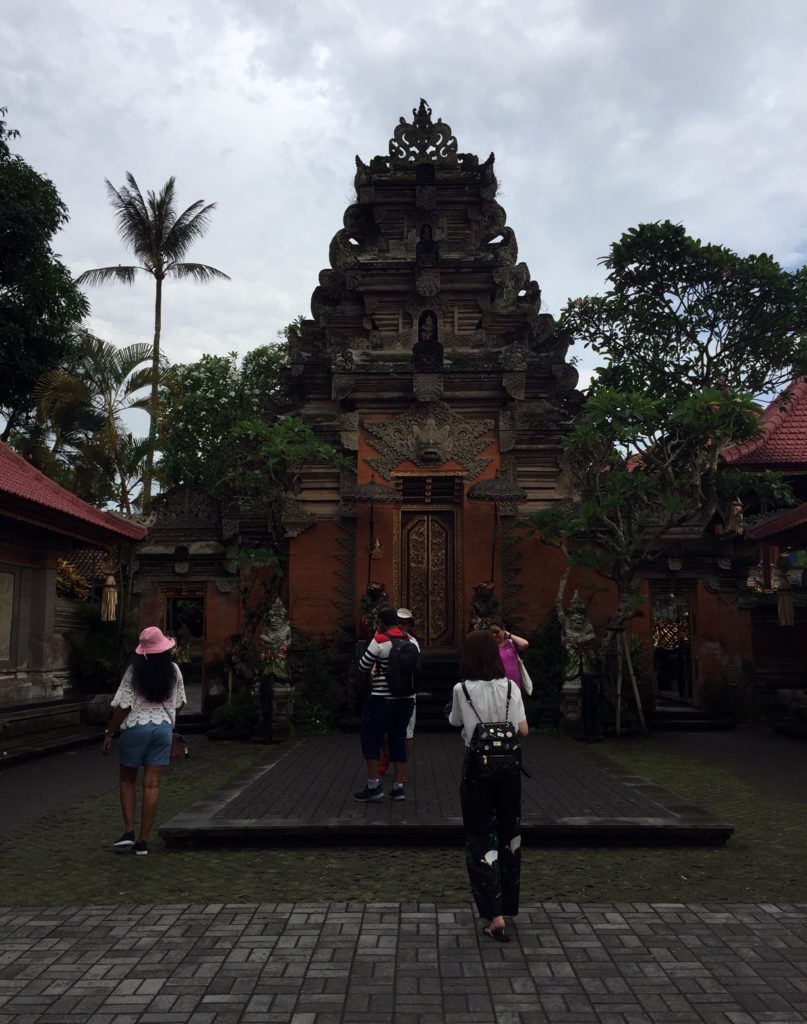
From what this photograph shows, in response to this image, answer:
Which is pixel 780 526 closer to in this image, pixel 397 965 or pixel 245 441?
pixel 245 441

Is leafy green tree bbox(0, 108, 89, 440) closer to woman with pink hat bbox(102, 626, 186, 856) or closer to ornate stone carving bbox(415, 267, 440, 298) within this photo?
ornate stone carving bbox(415, 267, 440, 298)

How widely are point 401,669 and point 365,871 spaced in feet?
6.91

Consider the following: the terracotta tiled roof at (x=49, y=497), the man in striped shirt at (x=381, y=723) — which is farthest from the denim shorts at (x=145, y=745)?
the terracotta tiled roof at (x=49, y=497)

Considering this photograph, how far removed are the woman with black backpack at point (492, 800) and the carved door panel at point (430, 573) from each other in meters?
10.7

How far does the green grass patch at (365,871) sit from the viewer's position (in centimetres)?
521

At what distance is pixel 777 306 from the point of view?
58.9 ft

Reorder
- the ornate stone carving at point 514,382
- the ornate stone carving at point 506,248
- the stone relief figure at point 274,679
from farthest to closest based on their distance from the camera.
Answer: the ornate stone carving at point 506,248, the ornate stone carving at point 514,382, the stone relief figure at point 274,679

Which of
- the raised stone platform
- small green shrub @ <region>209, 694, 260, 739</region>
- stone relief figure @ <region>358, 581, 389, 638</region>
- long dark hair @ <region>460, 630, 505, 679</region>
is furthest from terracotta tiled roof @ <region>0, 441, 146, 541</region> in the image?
long dark hair @ <region>460, 630, 505, 679</region>

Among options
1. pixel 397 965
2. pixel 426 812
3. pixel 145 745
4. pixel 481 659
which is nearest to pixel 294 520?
pixel 426 812

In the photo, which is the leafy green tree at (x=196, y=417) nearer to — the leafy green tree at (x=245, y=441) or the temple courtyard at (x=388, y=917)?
the leafy green tree at (x=245, y=441)

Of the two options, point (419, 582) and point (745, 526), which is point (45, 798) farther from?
point (745, 526)

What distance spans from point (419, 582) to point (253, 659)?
3.65 m


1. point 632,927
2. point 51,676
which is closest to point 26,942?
point 632,927

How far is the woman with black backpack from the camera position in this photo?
448 centimetres
